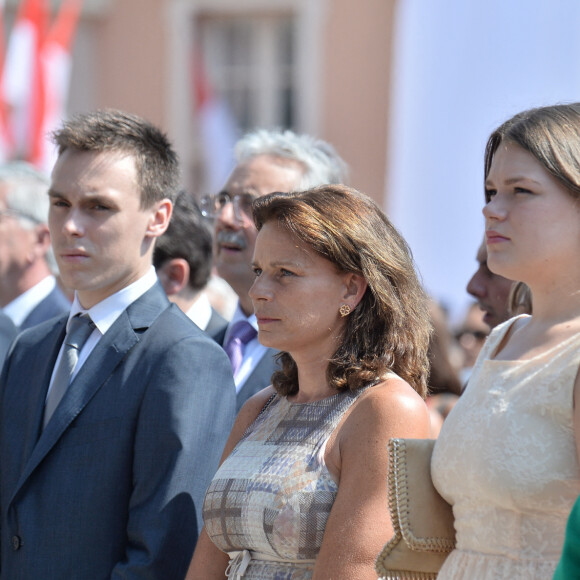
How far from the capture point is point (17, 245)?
4949 mm

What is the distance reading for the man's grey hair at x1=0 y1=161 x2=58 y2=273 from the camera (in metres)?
5.02

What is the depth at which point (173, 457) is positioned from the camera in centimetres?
296

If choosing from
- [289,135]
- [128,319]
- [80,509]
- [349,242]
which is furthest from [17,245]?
[349,242]

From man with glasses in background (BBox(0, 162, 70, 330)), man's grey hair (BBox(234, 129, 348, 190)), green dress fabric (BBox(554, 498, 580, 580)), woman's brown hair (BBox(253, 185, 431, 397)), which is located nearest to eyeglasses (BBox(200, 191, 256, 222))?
man's grey hair (BBox(234, 129, 348, 190))

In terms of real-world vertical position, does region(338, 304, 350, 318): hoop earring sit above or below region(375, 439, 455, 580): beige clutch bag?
above

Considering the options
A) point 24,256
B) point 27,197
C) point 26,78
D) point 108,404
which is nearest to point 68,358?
point 108,404

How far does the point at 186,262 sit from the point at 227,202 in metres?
0.47

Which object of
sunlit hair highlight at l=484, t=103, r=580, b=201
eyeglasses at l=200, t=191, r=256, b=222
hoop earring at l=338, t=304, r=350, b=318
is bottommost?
hoop earring at l=338, t=304, r=350, b=318

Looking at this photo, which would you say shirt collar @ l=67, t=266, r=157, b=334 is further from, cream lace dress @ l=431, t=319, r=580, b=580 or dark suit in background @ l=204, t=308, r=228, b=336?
cream lace dress @ l=431, t=319, r=580, b=580

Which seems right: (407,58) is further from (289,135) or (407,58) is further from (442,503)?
(442,503)

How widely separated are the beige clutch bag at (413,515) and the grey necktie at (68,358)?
4.05 ft

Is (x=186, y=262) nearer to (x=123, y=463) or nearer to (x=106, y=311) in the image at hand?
(x=106, y=311)

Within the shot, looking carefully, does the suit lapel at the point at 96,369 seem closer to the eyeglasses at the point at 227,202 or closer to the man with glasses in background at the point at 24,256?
the eyeglasses at the point at 227,202

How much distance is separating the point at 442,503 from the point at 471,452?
0.20 meters
